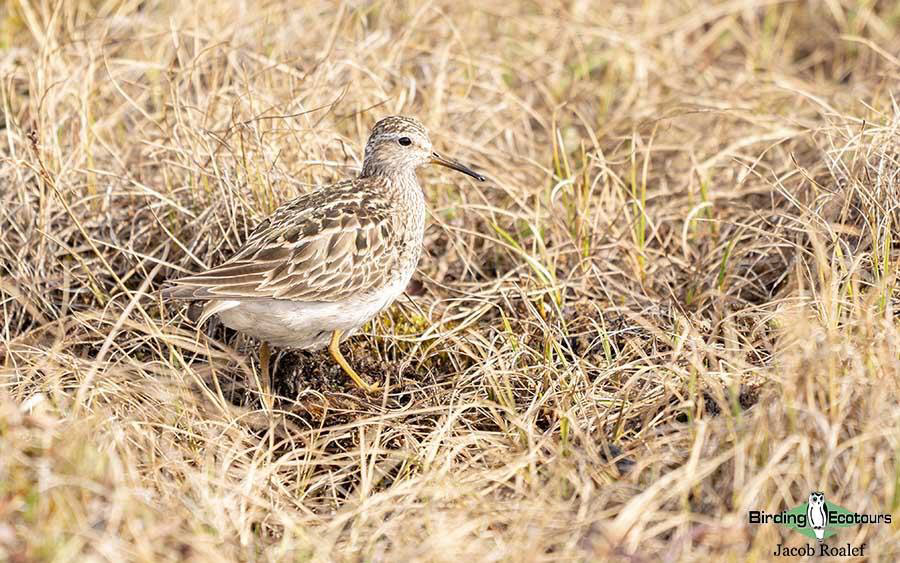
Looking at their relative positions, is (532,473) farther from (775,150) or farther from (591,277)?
(775,150)

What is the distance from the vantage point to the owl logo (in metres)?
3.78

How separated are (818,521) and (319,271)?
8.11ft

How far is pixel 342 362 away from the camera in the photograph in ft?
17.6

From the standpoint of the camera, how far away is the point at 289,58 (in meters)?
6.82

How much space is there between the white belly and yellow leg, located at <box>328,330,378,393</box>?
0.12 ft

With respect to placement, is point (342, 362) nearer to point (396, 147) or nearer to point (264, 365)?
point (264, 365)

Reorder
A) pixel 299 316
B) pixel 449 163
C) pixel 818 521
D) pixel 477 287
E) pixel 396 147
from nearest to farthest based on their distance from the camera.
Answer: pixel 818 521 < pixel 299 316 < pixel 396 147 < pixel 449 163 < pixel 477 287

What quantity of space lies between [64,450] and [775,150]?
5025 mm

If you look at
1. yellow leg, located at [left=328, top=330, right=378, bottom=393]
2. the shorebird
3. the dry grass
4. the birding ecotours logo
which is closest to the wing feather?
the shorebird

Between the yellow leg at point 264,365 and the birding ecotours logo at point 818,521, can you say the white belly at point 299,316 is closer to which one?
the yellow leg at point 264,365

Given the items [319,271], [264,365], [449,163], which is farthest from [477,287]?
Answer: [264,365]

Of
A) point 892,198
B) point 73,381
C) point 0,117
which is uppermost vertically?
point 0,117

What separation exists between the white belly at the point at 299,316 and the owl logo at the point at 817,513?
2.25m

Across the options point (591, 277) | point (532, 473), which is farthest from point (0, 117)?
point (532, 473)
